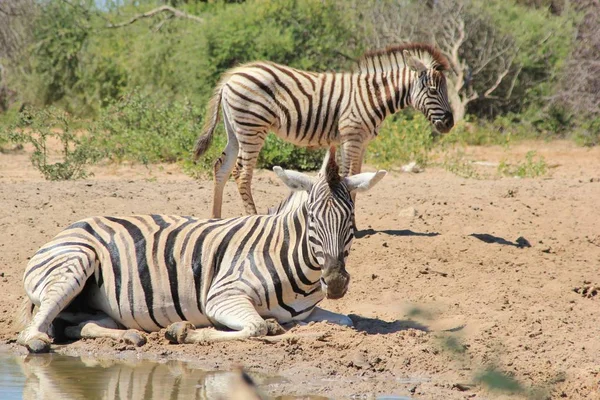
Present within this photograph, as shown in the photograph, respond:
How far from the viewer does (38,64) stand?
21188 mm

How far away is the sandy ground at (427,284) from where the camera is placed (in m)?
5.36

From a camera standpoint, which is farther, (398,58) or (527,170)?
(527,170)

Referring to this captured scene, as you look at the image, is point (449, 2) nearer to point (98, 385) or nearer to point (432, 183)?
point (432, 183)

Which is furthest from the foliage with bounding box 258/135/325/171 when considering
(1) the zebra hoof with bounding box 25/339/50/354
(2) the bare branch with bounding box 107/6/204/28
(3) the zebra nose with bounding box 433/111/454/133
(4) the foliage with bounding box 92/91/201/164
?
(2) the bare branch with bounding box 107/6/204/28

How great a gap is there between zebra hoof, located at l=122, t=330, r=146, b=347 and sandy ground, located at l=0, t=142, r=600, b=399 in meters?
0.06

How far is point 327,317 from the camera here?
6.24 meters

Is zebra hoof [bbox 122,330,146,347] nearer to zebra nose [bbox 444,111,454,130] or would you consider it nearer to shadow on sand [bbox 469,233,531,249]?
shadow on sand [bbox 469,233,531,249]

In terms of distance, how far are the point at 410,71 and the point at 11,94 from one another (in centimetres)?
1438

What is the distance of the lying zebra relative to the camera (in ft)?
19.1

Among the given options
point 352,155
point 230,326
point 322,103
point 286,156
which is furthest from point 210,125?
point 230,326

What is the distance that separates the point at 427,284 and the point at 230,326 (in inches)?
86.5

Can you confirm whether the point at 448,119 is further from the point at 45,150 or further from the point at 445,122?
the point at 45,150

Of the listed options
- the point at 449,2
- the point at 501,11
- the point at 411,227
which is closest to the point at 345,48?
the point at 449,2

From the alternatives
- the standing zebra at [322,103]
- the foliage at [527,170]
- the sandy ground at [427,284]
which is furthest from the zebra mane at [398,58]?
the foliage at [527,170]
